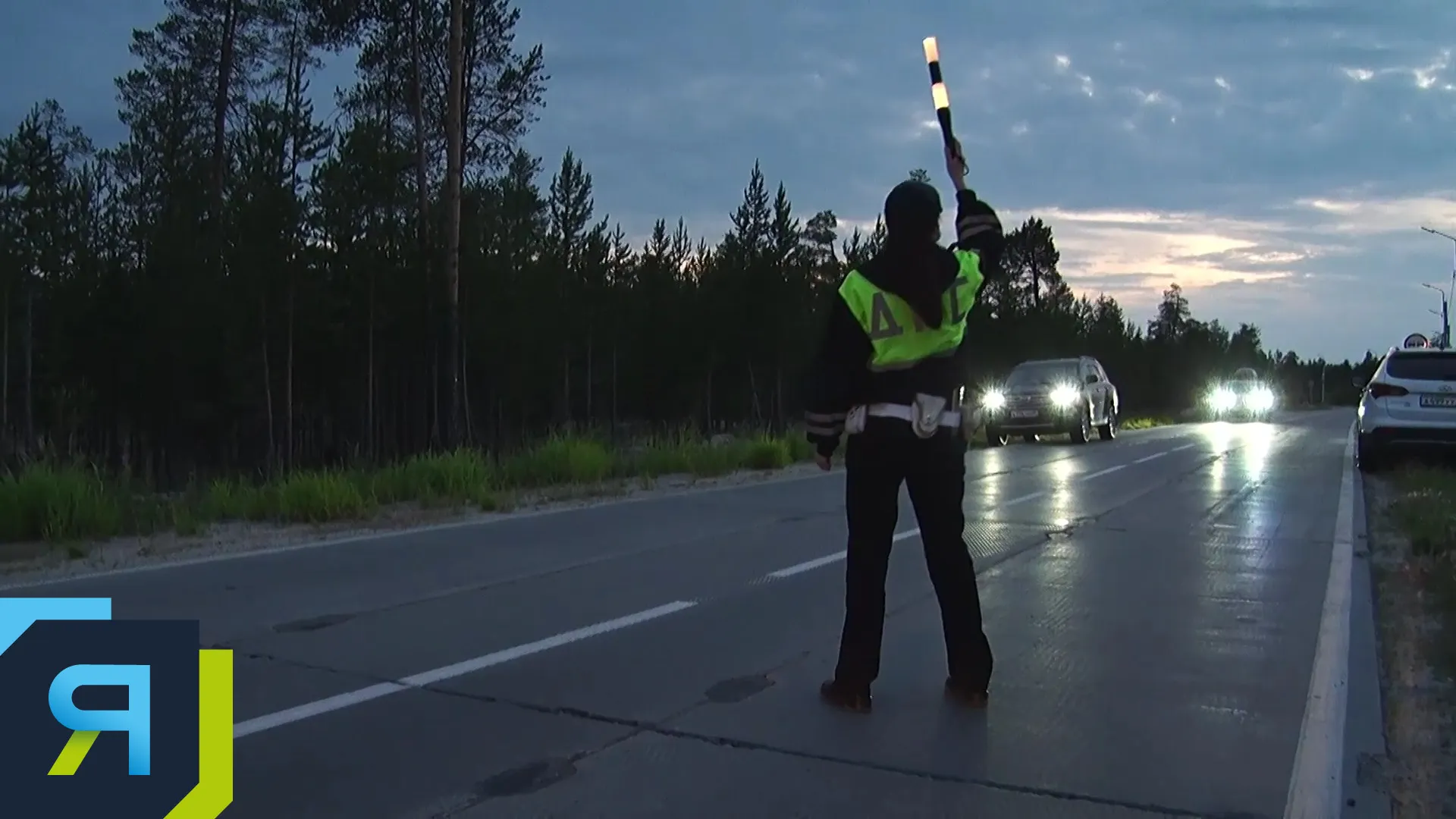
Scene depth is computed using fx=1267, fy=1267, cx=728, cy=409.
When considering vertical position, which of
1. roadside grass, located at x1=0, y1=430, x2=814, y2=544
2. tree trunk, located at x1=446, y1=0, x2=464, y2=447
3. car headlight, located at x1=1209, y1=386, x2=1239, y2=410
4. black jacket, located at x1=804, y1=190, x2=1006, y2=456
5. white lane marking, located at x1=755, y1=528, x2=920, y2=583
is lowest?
white lane marking, located at x1=755, y1=528, x2=920, y2=583

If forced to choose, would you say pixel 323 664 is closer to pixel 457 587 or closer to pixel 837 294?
pixel 457 587

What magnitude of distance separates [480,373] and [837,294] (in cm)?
3485

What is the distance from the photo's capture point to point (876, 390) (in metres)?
5.16

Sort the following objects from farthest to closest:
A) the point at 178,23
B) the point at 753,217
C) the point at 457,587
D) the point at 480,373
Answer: the point at 753,217 < the point at 480,373 < the point at 178,23 < the point at 457,587

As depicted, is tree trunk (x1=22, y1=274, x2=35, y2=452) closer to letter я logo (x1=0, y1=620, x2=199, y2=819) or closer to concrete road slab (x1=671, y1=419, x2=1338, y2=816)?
letter я logo (x1=0, y1=620, x2=199, y2=819)

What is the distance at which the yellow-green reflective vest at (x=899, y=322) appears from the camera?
16.6 feet

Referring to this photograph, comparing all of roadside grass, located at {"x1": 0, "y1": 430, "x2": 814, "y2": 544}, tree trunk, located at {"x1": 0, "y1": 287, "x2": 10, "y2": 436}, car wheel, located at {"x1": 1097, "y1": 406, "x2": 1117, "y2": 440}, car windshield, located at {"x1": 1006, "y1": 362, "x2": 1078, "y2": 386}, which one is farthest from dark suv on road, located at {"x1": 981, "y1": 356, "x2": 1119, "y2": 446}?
tree trunk, located at {"x1": 0, "y1": 287, "x2": 10, "y2": 436}

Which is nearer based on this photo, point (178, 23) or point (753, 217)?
point (178, 23)

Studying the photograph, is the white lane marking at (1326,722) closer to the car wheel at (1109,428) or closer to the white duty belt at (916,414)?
the white duty belt at (916,414)

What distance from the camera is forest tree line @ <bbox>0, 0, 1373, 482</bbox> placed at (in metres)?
29.6

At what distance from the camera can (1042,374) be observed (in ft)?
91.0

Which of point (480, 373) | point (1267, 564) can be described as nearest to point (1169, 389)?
point (480, 373)

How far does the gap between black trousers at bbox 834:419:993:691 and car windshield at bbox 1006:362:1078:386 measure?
73.9 feet

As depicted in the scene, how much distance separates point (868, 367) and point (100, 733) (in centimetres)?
344
